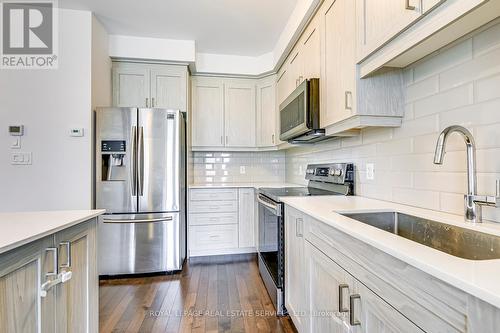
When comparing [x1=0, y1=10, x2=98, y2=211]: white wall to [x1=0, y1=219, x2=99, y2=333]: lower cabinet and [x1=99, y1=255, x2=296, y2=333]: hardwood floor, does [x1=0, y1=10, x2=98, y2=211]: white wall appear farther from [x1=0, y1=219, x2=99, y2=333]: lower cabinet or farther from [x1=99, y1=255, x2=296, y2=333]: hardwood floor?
[x1=0, y1=219, x2=99, y2=333]: lower cabinet

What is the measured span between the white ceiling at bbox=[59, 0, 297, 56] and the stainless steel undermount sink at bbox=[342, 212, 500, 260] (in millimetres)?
2029

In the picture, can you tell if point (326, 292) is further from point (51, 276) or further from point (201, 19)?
point (201, 19)

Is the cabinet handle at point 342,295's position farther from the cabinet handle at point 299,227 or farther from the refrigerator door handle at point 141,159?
the refrigerator door handle at point 141,159

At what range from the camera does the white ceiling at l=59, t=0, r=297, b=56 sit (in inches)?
94.7

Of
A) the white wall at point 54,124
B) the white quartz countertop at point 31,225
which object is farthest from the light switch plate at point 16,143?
the white quartz countertop at point 31,225

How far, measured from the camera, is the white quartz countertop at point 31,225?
0.83 metres

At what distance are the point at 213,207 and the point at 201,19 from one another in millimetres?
2049

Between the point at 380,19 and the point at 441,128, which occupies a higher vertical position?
the point at 380,19

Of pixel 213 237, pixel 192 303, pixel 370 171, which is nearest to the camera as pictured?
pixel 370 171

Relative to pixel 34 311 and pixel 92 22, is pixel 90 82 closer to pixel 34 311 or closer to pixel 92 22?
pixel 92 22

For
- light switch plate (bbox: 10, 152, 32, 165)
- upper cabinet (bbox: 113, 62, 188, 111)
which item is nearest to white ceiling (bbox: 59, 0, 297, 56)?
upper cabinet (bbox: 113, 62, 188, 111)

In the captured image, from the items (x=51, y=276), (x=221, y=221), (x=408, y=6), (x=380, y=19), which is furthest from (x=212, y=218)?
(x=408, y=6)

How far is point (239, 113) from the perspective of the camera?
11.7 feet

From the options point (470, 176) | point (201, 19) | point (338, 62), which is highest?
point (201, 19)
